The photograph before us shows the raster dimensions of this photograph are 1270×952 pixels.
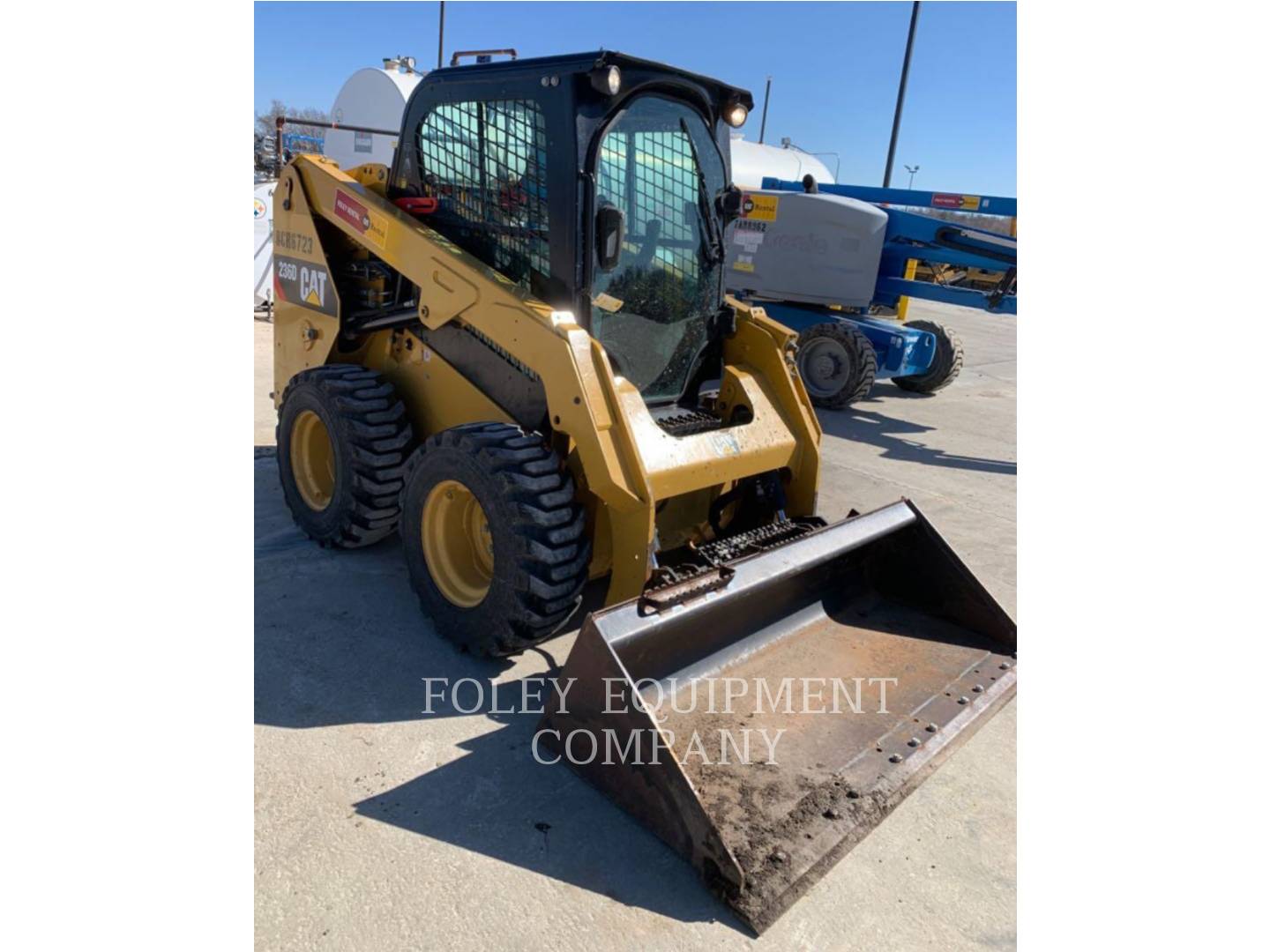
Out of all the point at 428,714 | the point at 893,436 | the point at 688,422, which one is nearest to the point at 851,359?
the point at 893,436

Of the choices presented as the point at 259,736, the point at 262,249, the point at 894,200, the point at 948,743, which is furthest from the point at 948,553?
the point at 262,249

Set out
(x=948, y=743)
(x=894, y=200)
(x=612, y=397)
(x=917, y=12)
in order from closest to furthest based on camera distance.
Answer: (x=948, y=743), (x=612, y=397), (x=894, y=200), (x=917, y=12)

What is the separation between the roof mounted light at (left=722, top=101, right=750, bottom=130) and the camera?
13.4 feet

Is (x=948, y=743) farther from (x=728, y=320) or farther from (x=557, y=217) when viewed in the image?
(x=557, y=217)

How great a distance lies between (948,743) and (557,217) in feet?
8.30

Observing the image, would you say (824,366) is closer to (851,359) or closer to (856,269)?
(851,359)

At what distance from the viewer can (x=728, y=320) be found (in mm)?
4270

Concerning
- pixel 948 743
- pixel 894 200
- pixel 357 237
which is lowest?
pixel 948 743

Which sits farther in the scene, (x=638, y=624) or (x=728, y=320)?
(x=728, y=320)

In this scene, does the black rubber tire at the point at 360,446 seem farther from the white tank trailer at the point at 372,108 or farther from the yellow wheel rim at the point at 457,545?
the white tank trailer at the point at 372,108

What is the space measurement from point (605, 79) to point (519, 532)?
1757 millimetres

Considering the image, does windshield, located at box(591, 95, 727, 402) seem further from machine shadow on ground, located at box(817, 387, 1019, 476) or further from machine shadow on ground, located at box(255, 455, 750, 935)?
machine shadow on ground, located at box(817, 387, 1019, 476)

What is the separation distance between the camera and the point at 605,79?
3293 mm

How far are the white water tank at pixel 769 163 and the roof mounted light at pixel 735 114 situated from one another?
1459 cm
